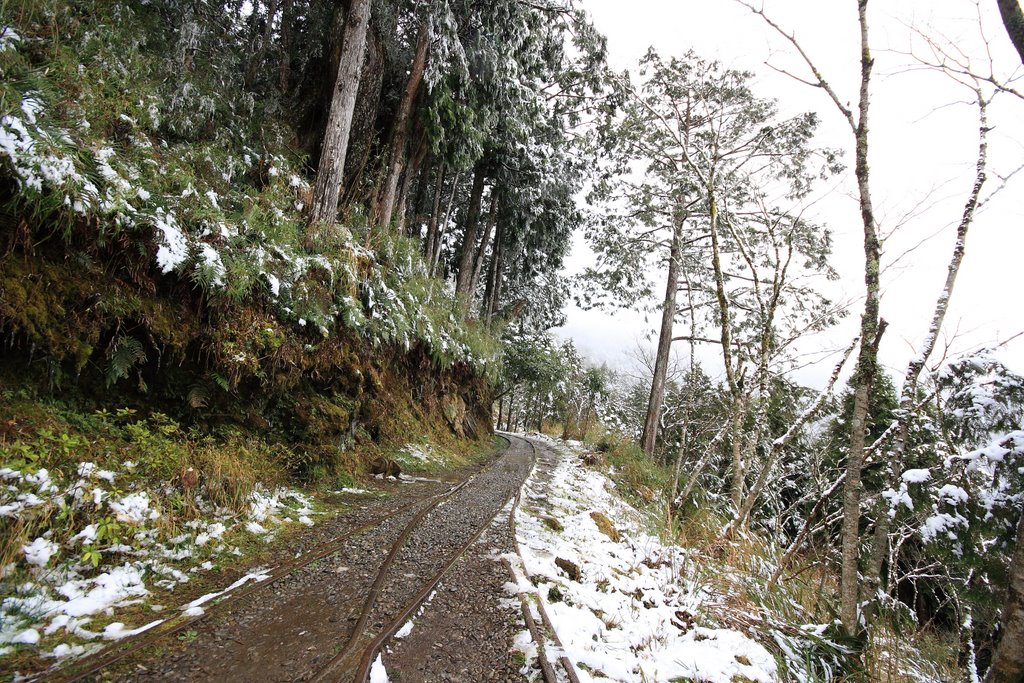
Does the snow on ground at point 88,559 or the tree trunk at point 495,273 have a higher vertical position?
the tree trunk at point 495,273

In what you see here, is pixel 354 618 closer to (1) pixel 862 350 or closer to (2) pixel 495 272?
(1) pixel 862 350

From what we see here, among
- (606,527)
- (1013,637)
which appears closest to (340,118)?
(606,527)

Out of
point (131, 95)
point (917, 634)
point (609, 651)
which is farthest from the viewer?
point (131, 95)

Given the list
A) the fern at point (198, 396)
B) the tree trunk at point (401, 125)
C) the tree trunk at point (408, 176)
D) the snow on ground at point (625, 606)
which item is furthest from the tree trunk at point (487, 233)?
the fern at point (198, 396)

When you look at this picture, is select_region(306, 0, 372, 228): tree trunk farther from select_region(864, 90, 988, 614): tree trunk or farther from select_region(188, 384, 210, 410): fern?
select_region(864, 90, 988, 614): tree trunk

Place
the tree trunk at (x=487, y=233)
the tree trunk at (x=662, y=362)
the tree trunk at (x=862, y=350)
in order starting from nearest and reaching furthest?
1. the tree trunk at (x=862, y=350)
2. the tree trunk at (x=662, y=362)
3. the tree trunk at (x=487, y=233)

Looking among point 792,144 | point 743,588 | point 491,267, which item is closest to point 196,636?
point 743,588

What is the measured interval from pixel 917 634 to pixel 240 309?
286 inches

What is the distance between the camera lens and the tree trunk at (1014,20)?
2508mm

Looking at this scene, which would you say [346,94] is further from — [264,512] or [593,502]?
[593,502]

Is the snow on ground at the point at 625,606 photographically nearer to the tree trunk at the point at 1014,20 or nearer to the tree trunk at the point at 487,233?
the tree trunk at the point at 1014,20

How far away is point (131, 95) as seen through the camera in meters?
5.65

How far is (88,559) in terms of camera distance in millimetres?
3094

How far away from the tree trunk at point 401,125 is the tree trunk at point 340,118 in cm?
235
